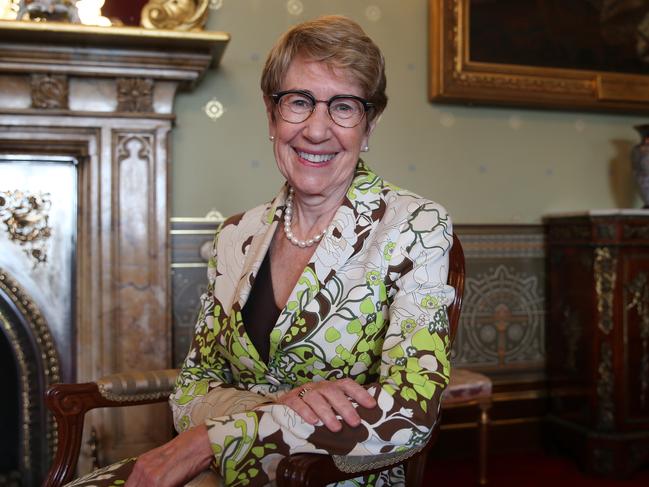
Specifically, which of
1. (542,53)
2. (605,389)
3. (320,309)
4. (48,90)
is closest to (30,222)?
(48,90)

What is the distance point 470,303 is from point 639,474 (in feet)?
3.95

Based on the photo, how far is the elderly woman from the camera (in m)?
1.34

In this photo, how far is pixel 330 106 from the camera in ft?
5.53

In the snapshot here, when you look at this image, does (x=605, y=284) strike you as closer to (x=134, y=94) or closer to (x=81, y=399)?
(x=134, y=94)

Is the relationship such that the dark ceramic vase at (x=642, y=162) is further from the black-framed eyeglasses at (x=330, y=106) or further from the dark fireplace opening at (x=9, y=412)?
the dark fireplace opening at (x=9, y=412)

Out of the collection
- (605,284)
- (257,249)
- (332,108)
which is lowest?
(605,284)

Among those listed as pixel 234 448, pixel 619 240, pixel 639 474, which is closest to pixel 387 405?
pixel 234 448

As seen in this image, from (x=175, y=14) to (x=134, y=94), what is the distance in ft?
1.36

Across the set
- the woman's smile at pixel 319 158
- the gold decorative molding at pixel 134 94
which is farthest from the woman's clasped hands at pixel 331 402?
the gold decorative molding at pixel 134 94

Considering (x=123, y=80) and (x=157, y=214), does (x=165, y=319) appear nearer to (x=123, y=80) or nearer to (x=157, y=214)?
(x=157, y=214)

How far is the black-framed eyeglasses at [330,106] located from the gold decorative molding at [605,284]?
226 cm

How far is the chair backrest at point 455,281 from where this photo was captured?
1.70m

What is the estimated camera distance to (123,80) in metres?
3.11

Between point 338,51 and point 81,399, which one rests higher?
point 338,51
